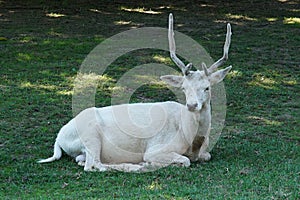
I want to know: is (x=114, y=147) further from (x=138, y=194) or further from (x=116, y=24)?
(x=116, y=24)

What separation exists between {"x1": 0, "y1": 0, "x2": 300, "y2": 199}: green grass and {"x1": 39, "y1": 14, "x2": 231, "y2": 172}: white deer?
25cm

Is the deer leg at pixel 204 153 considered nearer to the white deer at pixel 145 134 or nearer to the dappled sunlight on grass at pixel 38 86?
the white deer at pixel 145 134

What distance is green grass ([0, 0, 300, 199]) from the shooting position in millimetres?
8023

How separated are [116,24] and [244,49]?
471cm

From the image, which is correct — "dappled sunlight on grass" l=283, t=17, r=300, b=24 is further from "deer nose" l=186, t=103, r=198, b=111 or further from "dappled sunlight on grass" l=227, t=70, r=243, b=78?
"deer nose" l=186, t=103, r=198, b=111

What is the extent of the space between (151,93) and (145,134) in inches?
175

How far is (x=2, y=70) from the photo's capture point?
50.9 ft

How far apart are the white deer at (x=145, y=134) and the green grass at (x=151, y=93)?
9.9 inches

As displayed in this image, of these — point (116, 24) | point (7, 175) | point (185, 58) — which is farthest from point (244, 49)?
point (7, 175)

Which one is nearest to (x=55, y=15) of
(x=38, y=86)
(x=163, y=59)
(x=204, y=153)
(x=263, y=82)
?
(x=163, y=59)

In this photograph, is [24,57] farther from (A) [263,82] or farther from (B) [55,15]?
(A) [263,82]

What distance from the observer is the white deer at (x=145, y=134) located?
898 centimetres

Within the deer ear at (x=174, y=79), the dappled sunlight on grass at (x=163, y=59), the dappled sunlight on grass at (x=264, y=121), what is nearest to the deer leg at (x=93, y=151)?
the deer ear at (x=174, y=79)

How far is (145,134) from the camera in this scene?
9.38 m
